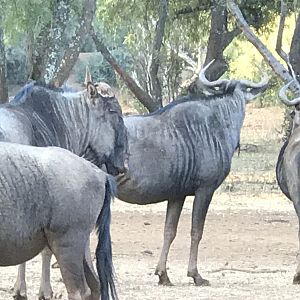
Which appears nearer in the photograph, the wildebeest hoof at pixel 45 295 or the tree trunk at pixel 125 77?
the wildebeest hoof at pixel 45 295

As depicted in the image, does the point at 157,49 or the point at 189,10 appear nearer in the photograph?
the point at 157,49

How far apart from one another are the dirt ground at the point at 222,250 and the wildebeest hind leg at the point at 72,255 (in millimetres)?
2524

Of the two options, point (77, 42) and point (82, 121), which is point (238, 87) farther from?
point (77, 42)

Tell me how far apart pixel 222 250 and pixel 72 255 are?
6601mm

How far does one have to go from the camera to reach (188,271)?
1024 centimetres

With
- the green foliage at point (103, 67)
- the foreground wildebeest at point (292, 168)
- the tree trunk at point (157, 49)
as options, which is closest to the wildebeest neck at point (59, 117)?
the foreground wildebeest at point (292, 168)

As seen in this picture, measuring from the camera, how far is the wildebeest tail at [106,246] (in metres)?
6.55

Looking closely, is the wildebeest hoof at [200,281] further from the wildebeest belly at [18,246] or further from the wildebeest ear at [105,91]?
the wildebeest belly at [18,246]

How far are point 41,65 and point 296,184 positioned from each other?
745 cm

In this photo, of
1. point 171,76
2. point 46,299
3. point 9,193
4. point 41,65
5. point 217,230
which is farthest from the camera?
point 171,76

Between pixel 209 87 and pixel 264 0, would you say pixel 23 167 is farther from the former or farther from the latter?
pixel 264 0

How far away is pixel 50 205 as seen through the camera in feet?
20.4

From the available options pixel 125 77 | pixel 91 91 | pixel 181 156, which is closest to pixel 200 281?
pixel 181 156

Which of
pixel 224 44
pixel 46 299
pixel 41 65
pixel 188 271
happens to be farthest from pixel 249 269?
pixel 224 44
